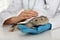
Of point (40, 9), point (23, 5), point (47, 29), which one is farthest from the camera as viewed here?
point (23, 5)

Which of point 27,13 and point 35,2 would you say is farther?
point 35,2

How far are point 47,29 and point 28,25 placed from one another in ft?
0.32

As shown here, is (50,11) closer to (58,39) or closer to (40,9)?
(40,9)

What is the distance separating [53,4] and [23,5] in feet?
0.82

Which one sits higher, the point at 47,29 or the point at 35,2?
the point at 35,2

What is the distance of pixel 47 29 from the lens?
0.68m

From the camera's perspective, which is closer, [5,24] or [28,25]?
[28,25]

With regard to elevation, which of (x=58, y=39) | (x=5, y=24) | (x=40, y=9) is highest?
(x=40, y=9)

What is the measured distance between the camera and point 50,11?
1101 mm

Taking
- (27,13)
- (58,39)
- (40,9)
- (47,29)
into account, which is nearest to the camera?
(58,39)

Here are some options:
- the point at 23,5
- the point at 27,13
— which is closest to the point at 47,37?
the point at 27,13

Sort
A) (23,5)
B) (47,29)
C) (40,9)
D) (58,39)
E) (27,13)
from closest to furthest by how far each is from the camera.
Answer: (58,39)
(47,29)
(27,13)
(40,9)
(23,5)

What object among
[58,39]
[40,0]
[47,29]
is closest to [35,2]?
[40,0]

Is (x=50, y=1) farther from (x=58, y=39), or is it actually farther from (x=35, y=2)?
(x=58, y=39)
